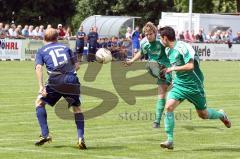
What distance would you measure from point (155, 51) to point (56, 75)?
12.3ft

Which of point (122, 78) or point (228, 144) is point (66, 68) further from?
point (122, 78)

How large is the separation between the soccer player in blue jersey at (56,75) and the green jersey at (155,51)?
11.2ft

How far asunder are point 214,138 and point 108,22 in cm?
4460

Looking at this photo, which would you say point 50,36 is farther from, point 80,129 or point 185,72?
point 185,72

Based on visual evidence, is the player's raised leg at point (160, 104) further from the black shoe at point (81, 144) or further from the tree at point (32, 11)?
the tree at point (32, 11)

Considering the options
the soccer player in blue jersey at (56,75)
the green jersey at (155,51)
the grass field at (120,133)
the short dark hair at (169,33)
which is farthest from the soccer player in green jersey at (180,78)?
the green jersey at (155,51)

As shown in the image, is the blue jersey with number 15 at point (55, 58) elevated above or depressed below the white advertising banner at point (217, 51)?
above

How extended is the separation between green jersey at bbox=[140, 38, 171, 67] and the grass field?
4.50 ft


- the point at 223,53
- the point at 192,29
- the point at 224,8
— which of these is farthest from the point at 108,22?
the point at 224,8

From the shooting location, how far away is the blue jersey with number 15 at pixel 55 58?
12.3 m

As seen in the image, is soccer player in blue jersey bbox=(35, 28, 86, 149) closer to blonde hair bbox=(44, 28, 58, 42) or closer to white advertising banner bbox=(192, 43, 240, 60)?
blonde hair bbox=(44, 28, 58, 42)

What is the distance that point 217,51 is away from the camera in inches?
2014

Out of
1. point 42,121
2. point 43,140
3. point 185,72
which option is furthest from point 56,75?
point 185,72

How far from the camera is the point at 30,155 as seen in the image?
1161 cm
